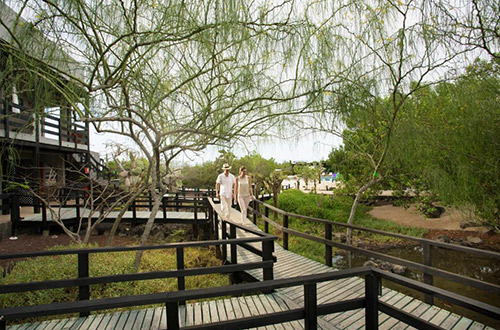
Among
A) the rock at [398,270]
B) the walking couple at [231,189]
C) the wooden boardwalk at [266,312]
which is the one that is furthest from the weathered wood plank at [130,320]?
the rock at [398,270]

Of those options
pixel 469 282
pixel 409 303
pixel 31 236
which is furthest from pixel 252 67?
pixel 31 236

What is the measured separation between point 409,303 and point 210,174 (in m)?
18.8

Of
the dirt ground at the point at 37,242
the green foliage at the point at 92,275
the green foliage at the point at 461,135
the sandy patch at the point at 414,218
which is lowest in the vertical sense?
the sandy patch at the point at 414,218

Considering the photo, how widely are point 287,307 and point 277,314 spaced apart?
1495mm

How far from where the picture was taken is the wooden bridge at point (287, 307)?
69.6 inches

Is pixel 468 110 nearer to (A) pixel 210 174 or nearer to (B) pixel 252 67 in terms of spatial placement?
(B) pixel 252 67

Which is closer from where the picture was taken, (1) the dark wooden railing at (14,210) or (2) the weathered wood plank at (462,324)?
(2) the weathered wood plank at (462,324)

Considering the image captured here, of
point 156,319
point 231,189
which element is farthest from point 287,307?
point 231,189

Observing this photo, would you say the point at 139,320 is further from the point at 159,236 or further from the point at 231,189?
the point at 159,236

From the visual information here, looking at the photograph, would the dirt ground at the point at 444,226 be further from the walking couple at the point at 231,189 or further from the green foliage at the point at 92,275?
the green foliage at the point at 92,275

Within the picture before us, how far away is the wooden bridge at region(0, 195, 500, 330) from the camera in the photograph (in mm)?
1769

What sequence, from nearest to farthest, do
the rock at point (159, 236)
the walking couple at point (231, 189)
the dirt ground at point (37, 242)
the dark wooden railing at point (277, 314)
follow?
the dark wooden railing at point (277, 314) < the walking couple at point (231, 189) < the dirt ground at point (37, 242) < the rock at point (159, 236)

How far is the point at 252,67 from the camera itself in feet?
10.8

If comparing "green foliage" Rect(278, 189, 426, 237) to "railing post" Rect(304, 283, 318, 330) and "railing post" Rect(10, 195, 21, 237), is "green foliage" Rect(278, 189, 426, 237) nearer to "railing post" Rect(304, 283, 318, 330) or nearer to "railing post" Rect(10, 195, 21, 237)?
"railing post" Rect(10, 195, 21, 237)
